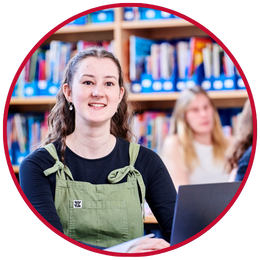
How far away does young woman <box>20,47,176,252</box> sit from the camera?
1318 millimetres

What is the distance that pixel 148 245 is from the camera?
51.5 inches

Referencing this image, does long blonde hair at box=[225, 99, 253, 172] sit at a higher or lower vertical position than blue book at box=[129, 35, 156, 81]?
lower

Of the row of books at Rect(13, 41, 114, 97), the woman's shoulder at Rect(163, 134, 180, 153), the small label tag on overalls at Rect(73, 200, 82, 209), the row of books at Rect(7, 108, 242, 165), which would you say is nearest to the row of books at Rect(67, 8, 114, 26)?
the row of books at Rect(13, 41, 114, 97)

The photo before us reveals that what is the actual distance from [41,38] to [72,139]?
0.34 m

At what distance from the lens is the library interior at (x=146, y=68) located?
7.28ft

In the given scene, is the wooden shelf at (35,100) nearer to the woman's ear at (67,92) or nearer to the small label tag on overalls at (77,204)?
the woman's ear at (67,92)

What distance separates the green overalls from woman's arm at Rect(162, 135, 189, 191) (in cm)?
84

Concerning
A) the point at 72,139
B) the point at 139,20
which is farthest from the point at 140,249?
the point at 139,20

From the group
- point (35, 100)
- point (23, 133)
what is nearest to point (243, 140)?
point (35, 100)

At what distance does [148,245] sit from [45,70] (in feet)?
4.50

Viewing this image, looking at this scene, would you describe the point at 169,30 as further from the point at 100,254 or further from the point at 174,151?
the point at 100,254

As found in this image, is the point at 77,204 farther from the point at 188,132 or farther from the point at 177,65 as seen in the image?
the point at 177,65

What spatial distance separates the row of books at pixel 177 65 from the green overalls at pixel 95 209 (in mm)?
1021

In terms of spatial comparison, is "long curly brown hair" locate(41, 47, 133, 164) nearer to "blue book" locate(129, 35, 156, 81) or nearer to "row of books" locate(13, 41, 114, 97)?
"blue book" locate(129, 35, 156, 81)
